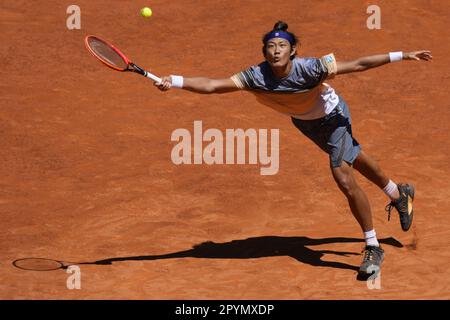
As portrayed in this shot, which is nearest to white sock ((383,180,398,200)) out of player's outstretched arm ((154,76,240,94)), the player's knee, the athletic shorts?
the athletic shorts

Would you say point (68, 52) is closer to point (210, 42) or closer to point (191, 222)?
point (210, 42)

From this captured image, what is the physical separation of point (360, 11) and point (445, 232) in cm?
636

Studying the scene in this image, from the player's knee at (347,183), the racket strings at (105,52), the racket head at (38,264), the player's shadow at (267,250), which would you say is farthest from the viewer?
the racket strings at (105,52)

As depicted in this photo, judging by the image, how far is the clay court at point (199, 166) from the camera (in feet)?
29.9

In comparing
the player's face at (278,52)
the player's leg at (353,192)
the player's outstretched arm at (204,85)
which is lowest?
the player's leg at (353,192)

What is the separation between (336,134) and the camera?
9.12 metres

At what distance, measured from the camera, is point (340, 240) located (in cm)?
986

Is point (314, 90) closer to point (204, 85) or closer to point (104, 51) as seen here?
point (204, 85)

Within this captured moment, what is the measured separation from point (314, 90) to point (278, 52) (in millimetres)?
478

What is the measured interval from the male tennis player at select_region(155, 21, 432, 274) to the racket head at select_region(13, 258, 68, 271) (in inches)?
76.1

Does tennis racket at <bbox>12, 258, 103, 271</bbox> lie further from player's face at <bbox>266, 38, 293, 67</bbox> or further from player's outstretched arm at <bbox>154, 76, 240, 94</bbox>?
player's face at <bbox>266, 38, 293, 67</bbox>

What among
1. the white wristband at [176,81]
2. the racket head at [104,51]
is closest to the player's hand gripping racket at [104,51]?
the racket head at [104,51]

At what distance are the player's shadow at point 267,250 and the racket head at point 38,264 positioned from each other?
35 centimetres

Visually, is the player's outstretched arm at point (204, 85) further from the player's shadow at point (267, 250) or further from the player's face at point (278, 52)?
the player's shadow at point (267, 250)
